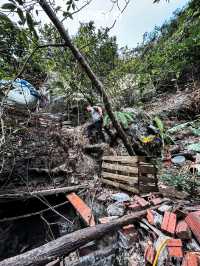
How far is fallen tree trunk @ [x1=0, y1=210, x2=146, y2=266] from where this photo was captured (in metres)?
2.04

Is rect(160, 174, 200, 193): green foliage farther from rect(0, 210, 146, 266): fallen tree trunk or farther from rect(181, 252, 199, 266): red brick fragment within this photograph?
rect(181, 252, 199, 266): red brick fragment

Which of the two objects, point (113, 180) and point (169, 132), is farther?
point (169, 132)

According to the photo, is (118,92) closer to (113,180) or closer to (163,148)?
(163,148)

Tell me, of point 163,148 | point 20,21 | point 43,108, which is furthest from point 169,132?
point 20,21

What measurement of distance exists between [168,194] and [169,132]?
3116mm

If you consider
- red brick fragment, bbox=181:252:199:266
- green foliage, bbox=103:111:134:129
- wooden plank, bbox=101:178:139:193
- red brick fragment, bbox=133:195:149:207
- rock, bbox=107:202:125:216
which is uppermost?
green foliage, bbox=103:111:134:129

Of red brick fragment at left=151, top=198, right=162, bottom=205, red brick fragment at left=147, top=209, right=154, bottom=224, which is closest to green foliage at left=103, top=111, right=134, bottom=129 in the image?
red brick fragment at left=151, top=198, right=162, bottom=205

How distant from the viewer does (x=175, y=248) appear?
1965 millimetres

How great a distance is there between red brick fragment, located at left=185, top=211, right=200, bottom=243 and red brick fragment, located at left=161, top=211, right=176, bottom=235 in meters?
0.15

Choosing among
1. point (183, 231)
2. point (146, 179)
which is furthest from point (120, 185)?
point (183, 231)

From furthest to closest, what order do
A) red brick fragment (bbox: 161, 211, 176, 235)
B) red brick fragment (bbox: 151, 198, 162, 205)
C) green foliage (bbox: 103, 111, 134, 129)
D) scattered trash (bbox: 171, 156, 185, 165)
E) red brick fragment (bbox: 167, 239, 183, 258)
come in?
green foliage (bbox: 103, 111, 134, 129) → scattered trash (bbox: 171, 156, 185, 165) → red brick fragment (bbox: 151, 198, 162, 205) → red brick fragment (bbox: 161, 211, 176, 235) → red brick fragment (bbox: 167, 239, 183, 258)

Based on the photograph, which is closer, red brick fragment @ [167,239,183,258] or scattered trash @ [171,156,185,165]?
red brick fragment @ [167,239,183,258]

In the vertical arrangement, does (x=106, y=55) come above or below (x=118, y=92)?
above

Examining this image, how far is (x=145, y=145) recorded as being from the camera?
5312 mm
